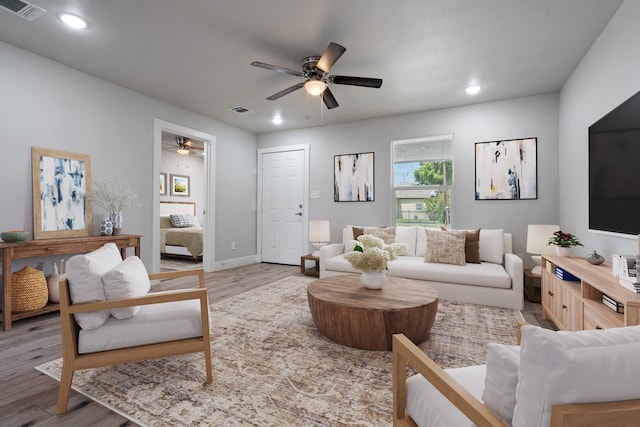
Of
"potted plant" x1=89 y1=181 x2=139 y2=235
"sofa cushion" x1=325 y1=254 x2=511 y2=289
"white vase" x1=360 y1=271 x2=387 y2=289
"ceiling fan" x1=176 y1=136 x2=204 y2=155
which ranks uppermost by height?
"ceiling fan" x1=176 y1=136 x2=204 y2=155

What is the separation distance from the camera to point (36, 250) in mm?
2742

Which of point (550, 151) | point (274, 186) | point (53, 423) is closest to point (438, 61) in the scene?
point (550, 151)

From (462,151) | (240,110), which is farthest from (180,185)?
(462,151)

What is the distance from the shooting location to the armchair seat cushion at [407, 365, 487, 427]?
2.99 feet

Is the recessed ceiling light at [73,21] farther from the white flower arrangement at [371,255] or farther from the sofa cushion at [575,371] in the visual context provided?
the sofa cushion at [575,371]

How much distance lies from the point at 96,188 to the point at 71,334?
2.53 metres

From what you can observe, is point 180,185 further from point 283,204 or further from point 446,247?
point 446,247

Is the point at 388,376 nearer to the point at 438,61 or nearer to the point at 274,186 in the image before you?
the point at 438,61

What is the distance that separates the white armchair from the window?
370 centimetres

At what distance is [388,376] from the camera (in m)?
1.83

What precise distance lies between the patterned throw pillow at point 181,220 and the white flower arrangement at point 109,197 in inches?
138

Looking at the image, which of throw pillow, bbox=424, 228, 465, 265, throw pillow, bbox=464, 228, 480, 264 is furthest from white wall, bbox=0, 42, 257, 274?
throw pillow, bbox=464, 228, 480, 264

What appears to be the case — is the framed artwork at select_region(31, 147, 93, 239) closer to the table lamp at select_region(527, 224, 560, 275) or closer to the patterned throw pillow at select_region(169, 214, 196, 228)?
the patterned throw pillow at select_region(169, 214, 196, 228)

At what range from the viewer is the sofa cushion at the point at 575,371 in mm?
622
